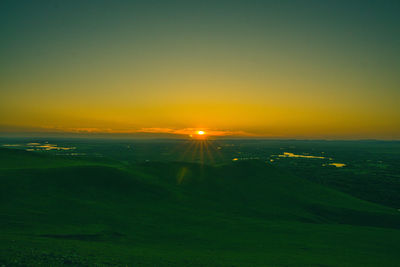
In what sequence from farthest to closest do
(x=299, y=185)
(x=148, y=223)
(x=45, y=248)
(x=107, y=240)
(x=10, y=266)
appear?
1. (x=299, y=185)
2. (x=148, y=223)
3. (x=107, y=240)
4. (x=45, y=248)
5. (x=10, y=266)

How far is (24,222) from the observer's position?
84.9 feet

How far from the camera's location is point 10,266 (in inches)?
498

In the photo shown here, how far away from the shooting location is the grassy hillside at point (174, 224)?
1895 cm

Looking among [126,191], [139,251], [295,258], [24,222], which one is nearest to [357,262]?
[295,258]

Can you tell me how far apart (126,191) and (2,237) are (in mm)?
33784

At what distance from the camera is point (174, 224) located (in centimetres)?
3419

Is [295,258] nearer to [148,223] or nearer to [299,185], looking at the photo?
[148,223]

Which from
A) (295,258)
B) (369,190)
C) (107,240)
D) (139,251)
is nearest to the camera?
(139,251)

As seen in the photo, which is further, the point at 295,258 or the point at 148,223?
the point at 148,223

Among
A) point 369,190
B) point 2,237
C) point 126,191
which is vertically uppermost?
point 2,237

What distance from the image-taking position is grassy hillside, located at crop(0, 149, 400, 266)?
19.0 meters

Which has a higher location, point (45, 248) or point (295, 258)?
point (45, 248)

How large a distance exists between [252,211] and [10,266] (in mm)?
45439

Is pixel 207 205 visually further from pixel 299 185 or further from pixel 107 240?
pixel 299 185
